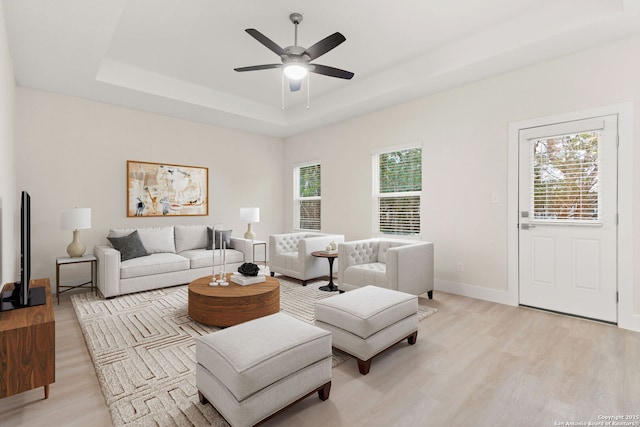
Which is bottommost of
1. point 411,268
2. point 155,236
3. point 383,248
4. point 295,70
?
point 411,268

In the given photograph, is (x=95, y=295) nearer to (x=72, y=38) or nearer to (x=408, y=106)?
(x=72, y=38)

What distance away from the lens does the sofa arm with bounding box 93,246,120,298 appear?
385cm

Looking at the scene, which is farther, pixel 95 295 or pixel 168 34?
pixel 95 295

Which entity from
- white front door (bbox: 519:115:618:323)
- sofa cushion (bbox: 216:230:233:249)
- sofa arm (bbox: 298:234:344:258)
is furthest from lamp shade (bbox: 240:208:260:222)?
white front door (bbox: 519:115:618:323)

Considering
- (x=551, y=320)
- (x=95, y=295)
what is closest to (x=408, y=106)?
(x=551, y=320)

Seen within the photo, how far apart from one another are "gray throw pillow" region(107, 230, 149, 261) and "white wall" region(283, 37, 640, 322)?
11.4ft

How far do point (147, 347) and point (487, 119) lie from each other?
4.43 meters

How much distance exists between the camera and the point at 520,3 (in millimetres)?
2934

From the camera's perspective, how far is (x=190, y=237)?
5238 mm

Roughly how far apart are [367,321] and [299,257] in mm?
2579

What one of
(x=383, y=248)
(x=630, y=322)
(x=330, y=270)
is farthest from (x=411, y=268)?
(x=630, y=322)

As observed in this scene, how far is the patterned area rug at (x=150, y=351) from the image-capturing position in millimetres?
1780

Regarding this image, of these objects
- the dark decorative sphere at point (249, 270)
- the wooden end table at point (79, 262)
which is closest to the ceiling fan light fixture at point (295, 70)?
the dark decorative sphere at point (249, 270)

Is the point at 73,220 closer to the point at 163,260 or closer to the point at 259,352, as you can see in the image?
the point at 163,260
